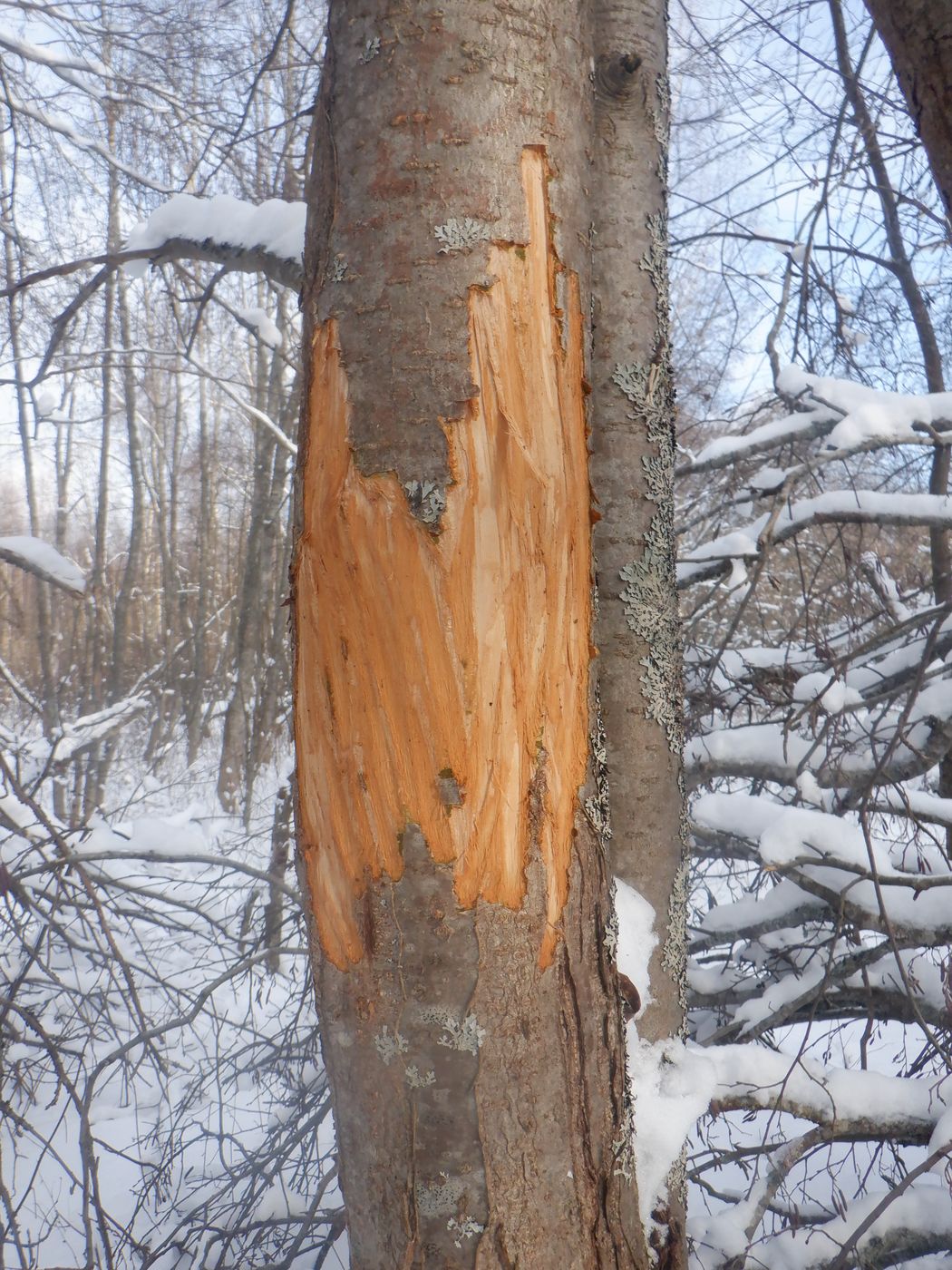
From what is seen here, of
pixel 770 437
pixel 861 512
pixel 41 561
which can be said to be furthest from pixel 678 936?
pixel 41 561

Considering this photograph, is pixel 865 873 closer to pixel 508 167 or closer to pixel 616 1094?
pixel 616 1094

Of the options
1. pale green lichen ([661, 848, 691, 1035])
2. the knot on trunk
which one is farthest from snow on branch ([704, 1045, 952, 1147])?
the knot on trunk

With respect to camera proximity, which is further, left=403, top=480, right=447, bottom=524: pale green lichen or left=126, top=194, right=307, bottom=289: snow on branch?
Result: left=126, top=194, right=307, bottom=289: snow on branch

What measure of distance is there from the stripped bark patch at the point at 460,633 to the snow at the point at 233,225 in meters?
1.19

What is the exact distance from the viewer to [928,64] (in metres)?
0.74

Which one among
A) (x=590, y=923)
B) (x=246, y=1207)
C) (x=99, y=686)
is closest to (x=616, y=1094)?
(x=590, y=923)

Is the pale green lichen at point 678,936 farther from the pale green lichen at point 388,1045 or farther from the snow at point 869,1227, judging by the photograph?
the snow at point 869,1227

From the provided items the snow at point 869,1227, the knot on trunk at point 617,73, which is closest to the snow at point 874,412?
the knot on trunk at point 617,73

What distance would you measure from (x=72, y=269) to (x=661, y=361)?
1415mm

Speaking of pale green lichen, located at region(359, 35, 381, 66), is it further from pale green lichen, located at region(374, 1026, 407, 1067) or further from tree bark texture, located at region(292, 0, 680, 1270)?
pale green lichen, located at region(374, 1026, 407, 1067)

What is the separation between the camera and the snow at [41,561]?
2.88m

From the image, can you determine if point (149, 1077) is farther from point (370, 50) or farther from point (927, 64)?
A: point (927, 64)

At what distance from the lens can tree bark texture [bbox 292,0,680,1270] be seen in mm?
801

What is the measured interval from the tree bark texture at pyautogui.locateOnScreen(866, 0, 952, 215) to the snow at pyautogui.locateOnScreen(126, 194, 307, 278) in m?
1.32
